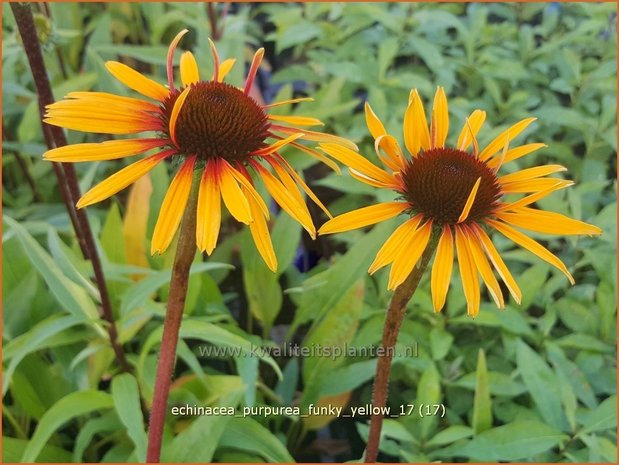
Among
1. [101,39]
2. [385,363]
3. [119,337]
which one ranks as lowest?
[385,363]

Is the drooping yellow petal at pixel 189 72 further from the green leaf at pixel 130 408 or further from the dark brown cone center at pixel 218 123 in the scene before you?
the green leaf at pixel 130 408

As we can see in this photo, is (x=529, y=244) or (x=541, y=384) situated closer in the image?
(x=529, y=244)

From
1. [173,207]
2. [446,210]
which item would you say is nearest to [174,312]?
[173,207]

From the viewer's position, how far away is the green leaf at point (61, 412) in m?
0.57

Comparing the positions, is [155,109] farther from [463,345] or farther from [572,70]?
[572,70]

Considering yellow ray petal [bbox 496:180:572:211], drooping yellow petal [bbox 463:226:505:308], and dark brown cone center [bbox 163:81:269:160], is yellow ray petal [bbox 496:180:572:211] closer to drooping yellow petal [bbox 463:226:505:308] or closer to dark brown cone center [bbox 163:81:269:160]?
drooping yellow petal [bbox 463:226:505:308]

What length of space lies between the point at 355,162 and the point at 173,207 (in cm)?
12

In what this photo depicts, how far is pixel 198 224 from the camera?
1.16 ft

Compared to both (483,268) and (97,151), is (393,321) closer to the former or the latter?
(483,268)

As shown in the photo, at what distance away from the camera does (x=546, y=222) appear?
0.40 m

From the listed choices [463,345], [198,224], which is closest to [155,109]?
[198,224]

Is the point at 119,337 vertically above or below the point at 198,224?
above

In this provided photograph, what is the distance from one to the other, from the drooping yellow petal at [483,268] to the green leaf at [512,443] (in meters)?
0.31

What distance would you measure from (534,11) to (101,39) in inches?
33.1
